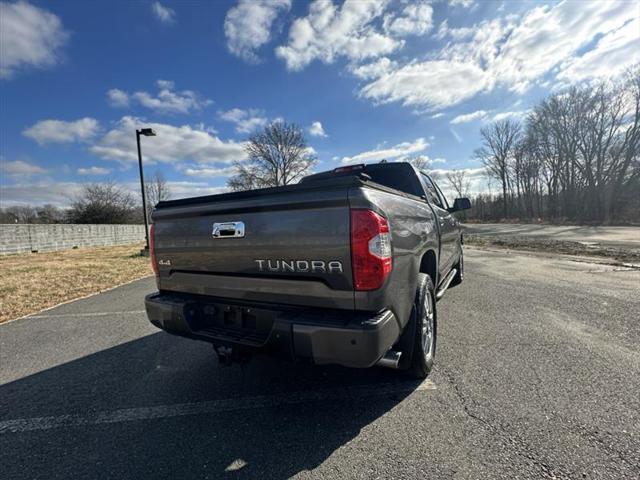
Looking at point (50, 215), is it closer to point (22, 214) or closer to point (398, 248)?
point (22, 214)

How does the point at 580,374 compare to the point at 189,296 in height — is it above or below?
below

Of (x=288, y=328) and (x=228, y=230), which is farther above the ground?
(x=228, y=230)

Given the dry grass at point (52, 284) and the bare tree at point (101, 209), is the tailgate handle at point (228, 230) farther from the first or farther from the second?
the bare tree at point (101, 209)

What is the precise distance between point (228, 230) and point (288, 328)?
2.89 feet

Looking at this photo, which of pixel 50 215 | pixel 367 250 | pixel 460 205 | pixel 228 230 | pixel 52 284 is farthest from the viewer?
pixel 50 215

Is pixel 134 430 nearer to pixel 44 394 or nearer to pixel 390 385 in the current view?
pixel 44 394

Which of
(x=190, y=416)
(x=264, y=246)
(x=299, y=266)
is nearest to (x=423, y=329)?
(x=299, y=266)

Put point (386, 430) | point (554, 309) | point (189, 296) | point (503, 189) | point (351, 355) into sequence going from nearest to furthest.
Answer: point (351, 355) < point (386, 430) < point (189, 296) < point (554, 309) < point (503, 189)

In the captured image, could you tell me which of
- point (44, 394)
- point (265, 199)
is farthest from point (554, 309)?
point (44, 394)

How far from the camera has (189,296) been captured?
278cm

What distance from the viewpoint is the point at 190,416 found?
2432 millimetres

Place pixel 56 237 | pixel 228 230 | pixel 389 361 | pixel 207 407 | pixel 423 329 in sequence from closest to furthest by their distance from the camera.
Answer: pixel 389 361 < pixel 228 230 < pixel 207 407 < pixel 423 329 < pixel 56 237

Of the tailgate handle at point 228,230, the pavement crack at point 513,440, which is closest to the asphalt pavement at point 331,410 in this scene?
the pavement crack at point 513,440

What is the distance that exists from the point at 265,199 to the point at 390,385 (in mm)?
1937
